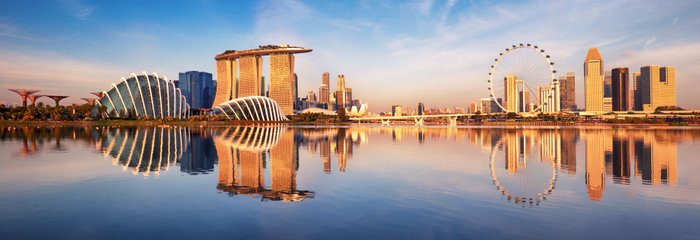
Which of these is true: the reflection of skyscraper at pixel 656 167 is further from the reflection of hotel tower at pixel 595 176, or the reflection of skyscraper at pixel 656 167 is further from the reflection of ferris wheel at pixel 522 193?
the reflection of ferris wheel at pixel 522 193

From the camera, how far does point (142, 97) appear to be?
432 feet

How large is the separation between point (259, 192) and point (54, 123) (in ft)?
375

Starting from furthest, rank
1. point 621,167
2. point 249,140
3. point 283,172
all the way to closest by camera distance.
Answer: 1. point 249,140
2. point 621,167
3. point 283,172

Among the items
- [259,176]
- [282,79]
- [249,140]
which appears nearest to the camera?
[259,176]

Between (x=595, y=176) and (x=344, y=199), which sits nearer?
(x=344, y=199)

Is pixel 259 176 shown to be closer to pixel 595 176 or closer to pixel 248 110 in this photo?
pixel 595 176

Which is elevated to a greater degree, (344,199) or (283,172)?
(283,172)

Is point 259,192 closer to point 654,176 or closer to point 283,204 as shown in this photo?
point 283,204

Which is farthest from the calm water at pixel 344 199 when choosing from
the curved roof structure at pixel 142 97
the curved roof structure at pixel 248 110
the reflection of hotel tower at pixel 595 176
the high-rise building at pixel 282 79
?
the high-rise building at pixel 282 79

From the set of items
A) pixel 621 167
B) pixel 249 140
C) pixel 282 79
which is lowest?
pixel 621 167

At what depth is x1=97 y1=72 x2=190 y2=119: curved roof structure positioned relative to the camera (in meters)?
127

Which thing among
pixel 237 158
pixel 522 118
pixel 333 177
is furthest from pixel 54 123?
pixel 522 118

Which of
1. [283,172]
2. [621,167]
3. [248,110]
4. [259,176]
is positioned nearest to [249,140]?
[283,172]

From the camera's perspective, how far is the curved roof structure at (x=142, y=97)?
5010 inches
